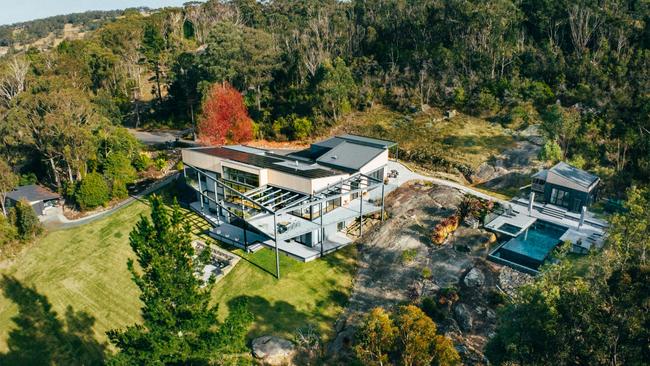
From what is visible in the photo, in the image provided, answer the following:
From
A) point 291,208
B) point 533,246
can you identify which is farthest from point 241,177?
point 533,246

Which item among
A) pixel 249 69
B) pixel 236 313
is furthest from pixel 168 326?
pixel 249 69

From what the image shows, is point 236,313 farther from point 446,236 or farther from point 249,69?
point 249,69

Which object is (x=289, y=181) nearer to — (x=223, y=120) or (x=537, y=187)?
(x=223, y=120)

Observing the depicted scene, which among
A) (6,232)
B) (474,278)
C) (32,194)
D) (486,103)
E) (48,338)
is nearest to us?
(474,278)

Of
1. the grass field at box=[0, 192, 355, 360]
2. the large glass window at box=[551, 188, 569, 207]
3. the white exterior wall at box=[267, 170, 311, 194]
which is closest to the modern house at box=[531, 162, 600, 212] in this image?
the large glass window at box=[551, 188, 569, 207]

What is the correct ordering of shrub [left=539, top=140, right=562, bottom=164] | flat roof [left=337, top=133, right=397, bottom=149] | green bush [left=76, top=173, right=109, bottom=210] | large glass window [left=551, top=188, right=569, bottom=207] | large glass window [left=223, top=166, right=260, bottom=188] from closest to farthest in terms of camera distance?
large glass window [left=551, top=188, right=569, bottom=207] < large glass window [left=223, top=166, right=260, bottom=188] < shrub [left=539, top=140, right=562, bottom=164] < green bush [left=76, top=173, right=109, bottom=210] < flat roof [left=337, top=133, right=397, bottom=149]

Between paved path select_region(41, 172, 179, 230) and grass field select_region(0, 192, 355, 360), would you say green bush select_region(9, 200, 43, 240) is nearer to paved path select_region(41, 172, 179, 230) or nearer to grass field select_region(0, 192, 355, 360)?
grass field select_region(0, 192, 355, 360)

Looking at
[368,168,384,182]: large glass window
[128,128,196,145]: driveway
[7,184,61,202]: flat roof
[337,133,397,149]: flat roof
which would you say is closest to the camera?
[368,168,384,182]: large glass window
